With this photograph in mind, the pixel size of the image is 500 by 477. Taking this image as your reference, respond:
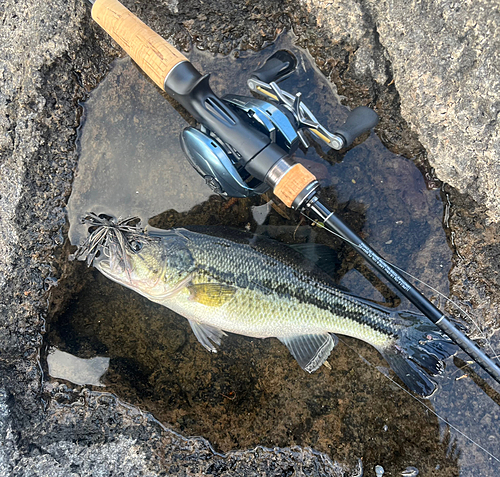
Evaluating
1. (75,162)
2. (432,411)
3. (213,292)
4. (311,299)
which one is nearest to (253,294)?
(213,292)

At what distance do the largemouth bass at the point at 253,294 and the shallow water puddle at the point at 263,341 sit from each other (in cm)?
29

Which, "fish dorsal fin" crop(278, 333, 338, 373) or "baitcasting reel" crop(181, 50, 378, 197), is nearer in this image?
"baitcasting reel" crop(181, 50, 378, 197)

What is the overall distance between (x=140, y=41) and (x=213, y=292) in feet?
6.23

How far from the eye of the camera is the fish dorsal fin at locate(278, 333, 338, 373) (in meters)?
3.00

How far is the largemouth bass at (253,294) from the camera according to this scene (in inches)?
111

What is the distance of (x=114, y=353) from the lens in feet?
10.3

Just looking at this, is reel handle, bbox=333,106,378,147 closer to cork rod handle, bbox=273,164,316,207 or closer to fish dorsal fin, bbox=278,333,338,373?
cork rod handle, bbox=273,164,316,207

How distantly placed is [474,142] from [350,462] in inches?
106

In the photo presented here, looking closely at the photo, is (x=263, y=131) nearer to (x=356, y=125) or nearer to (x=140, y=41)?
(x=356, y=125)

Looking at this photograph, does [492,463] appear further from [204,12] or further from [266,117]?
[204,12]

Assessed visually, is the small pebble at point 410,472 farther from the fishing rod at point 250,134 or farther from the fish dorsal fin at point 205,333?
the fish dorsal fin at point 205,333

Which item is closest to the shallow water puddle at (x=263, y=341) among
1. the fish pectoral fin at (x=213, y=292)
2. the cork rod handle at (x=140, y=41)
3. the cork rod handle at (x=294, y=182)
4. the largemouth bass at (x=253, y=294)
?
the largemouth bass at (x=253, y=294)

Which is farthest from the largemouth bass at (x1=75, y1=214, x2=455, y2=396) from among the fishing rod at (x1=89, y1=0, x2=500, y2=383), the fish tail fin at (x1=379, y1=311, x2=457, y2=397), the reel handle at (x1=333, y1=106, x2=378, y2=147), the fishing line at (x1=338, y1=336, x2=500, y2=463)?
the reel handle at (x1=333, y1=106, x2=378, y2=147)

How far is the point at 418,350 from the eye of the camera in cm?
285
